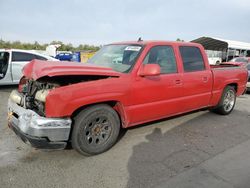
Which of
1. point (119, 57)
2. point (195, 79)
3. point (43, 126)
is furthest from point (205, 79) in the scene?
point (43, 126)

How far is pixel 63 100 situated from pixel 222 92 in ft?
13.5

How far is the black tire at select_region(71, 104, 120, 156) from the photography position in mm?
3270

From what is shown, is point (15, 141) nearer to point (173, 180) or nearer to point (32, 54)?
point (173, 180)

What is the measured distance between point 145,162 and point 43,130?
4.98 ft

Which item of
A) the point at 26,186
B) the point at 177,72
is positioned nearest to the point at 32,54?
the point at 177,72

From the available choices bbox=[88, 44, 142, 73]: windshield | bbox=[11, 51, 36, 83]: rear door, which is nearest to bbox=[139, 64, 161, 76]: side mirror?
bbox=[88, 44, 142, 73]: windshield

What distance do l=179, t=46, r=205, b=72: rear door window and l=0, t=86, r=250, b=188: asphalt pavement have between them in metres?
1.29

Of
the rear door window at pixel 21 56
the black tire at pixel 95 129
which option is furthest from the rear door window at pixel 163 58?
the rear door window at pixel 21 56

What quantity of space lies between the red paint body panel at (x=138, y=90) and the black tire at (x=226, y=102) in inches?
10.9

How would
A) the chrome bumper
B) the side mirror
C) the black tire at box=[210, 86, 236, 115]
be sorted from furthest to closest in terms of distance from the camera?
the black tire at box=[210, 86, 236, 115]
the side mirror
the chrome bumper

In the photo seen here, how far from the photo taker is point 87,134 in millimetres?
3402

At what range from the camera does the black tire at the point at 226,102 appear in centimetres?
570

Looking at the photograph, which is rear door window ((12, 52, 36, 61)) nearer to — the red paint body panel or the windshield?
the windshield

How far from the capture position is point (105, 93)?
3.38 m
